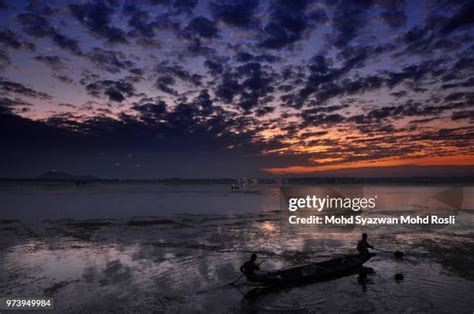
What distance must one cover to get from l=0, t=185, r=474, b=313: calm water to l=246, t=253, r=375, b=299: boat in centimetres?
48

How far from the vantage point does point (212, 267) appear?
2388cm

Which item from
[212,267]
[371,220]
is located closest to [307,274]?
[212,267]

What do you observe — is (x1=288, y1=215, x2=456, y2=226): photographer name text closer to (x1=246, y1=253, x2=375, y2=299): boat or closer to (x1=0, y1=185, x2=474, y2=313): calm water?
(x1=0, y1=185, x2=474, y2=313): calm water

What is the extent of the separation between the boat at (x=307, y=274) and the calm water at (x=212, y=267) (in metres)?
0.48

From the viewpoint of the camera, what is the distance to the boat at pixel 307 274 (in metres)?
18.9

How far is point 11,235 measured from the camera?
117 ft

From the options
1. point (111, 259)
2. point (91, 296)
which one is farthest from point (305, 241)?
point (91, 296)

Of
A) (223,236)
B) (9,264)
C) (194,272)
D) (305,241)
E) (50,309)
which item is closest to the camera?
(50,309)

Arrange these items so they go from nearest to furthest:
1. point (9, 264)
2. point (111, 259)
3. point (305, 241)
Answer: point (9, 264)
point (111, 259)
point (305, 241)

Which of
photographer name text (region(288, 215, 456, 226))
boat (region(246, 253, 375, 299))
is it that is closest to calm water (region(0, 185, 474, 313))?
boat (region(246, 253, 375, 299))

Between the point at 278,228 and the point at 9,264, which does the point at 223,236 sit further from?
the point at 9,264

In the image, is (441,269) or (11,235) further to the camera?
(11,235)

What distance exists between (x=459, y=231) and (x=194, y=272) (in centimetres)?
3072

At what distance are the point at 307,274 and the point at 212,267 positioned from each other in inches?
248
